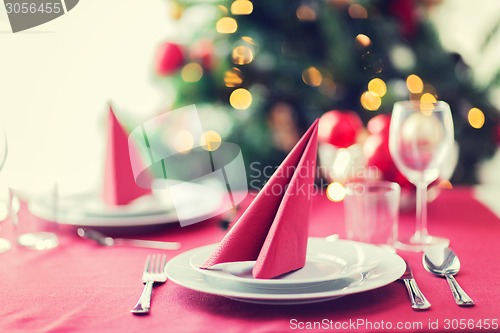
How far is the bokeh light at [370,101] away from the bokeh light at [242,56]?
0.35 meters

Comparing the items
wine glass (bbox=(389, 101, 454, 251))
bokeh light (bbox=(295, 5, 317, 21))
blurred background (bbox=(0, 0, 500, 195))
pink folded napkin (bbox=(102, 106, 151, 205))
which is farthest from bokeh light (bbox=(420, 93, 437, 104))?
pink folded napkin (bbox=(102, 106, 151, 205))

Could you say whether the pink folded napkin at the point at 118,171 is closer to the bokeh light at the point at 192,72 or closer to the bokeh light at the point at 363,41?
the bokeh light at the point at 192,72

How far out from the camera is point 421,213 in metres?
1.19

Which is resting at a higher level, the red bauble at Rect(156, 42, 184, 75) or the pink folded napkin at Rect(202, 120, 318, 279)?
the red bauble at Rect(156, 42, 184, 75)

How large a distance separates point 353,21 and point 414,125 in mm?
837

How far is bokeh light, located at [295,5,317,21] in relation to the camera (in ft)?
6.40

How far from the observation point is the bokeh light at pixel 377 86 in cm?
194

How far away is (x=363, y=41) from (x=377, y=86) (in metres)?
0.14

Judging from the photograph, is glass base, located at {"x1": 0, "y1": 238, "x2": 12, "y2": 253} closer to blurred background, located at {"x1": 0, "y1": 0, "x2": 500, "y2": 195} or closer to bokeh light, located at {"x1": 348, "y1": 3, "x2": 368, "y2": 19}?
blurred background, located at {"x1": 0, "y1": 0, "x2": 500, "y2": 195}

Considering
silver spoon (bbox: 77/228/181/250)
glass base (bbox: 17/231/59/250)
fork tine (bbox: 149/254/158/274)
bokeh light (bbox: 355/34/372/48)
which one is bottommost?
silver spoon (bbox: 77/228/181/250)

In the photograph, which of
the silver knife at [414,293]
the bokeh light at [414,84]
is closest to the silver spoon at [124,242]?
the silver knife at [414,293]

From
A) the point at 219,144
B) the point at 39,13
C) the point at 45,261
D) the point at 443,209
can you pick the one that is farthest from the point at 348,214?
the point at 39,13

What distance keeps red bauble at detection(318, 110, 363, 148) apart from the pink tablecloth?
508mm

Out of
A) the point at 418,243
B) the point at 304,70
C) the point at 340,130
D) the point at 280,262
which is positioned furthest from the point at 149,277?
the point at 304,70
